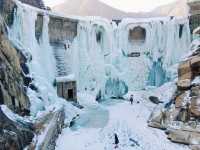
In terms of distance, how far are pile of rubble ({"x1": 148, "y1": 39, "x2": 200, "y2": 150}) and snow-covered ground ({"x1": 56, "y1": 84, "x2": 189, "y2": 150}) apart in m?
0.57

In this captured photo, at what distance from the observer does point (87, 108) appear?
1096 inches

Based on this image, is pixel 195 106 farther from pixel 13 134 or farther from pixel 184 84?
pixel 13 134

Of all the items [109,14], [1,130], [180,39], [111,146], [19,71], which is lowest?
[111,146]

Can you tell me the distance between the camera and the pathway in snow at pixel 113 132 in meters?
17.0

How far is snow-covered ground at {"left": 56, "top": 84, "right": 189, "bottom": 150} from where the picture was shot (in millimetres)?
17031

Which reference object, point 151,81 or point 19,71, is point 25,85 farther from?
point 151,81

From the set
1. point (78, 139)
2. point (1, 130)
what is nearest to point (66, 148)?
point (78, 139)

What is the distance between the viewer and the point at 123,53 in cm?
3562

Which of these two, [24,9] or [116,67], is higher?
[24,9]

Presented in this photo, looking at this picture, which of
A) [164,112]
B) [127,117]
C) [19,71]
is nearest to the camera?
[19,71]

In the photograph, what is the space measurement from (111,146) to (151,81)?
62.7ft

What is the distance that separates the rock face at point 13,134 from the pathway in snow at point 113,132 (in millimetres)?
2862

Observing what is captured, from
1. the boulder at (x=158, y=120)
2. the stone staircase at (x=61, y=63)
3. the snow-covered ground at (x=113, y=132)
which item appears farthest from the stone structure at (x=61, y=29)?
the boulder at (x=158, y=120)

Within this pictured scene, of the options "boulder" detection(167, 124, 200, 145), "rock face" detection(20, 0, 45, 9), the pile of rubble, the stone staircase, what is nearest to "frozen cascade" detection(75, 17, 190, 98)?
the stone staircase
